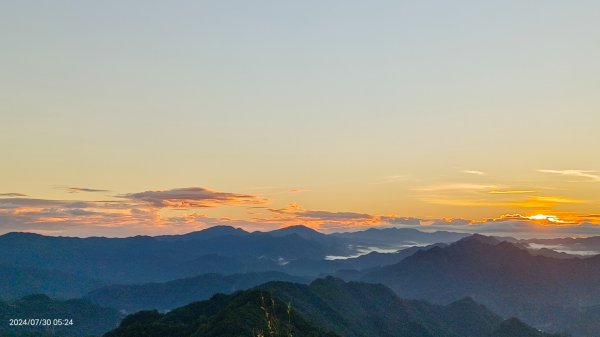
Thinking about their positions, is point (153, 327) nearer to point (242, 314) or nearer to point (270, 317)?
point (242, 314)

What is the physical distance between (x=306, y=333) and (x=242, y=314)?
27.3 meters

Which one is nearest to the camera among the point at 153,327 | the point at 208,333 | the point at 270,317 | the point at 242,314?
the point at 270,317

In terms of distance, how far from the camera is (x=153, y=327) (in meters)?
194

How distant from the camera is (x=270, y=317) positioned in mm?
17781

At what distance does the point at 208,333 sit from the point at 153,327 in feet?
138

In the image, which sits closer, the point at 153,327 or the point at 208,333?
the point at 208,333

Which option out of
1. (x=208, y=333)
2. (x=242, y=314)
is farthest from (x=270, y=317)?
(x=242, y=314)

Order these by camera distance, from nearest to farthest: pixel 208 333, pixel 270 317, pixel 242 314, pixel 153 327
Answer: pixel 270 317
pixel 208 333
pixel 242 314
pixel 153 327

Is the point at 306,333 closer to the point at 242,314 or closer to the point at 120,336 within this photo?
the point at 242,314

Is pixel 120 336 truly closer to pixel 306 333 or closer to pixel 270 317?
pixel 306 333

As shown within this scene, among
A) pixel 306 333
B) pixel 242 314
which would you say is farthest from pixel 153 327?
pixel 306 333

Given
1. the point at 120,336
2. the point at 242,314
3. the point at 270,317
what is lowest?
the point at 120,336

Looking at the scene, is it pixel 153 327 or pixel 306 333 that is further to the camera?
pixel 153 327

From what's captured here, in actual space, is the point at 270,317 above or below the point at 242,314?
above
